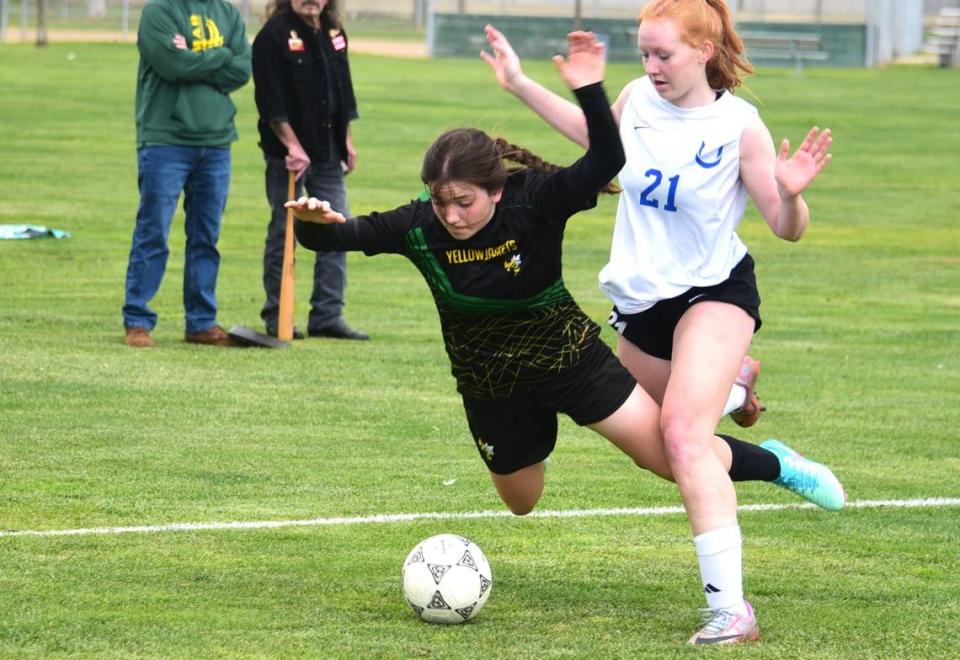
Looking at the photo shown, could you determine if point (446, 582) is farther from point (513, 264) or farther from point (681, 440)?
point (513, 264)

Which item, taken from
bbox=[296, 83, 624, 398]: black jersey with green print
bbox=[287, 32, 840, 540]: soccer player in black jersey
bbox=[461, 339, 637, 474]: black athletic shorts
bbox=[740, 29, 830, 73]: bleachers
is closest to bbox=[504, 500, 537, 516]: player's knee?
bbox=[461, 339, 637, 474]: black athletic shorts

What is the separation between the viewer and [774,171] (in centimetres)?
593

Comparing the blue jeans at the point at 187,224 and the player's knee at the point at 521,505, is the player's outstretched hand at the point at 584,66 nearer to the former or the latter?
the player's knee at the point at 521,505

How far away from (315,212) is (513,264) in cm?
70

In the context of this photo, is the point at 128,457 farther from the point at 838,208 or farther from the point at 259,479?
the point at 838,208

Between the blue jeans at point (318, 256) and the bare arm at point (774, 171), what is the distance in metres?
5.99

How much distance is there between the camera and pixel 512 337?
19.2 feet

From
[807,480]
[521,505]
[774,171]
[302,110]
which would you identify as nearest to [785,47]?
[302,110]

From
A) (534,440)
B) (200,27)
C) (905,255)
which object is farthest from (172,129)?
(905,255)

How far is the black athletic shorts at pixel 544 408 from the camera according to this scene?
5812 millimetres

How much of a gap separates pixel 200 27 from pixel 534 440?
19.8 ft

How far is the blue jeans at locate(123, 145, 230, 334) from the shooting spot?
1124 cm

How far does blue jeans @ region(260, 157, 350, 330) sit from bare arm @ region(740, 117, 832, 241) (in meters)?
5.99

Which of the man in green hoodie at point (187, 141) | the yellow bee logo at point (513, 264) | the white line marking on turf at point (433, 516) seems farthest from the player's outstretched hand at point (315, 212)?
the man in green hoodie at point (187, 141)
